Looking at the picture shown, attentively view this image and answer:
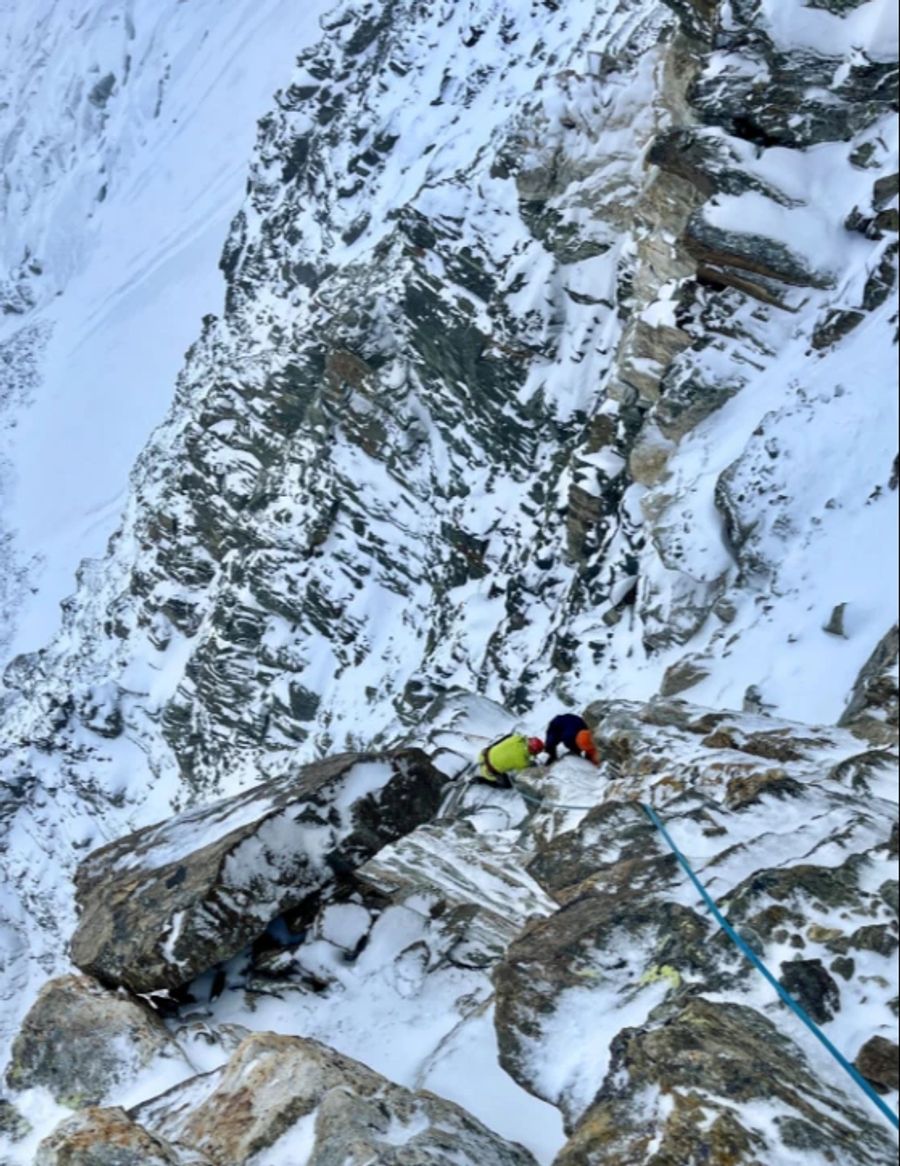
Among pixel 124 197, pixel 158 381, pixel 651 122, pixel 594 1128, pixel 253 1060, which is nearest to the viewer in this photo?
pixel 594 1128

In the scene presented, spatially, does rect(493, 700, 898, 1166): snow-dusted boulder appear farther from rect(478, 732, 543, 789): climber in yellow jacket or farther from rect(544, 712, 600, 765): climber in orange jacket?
rect(478, 732, 543, 789): climber in yellow jacket

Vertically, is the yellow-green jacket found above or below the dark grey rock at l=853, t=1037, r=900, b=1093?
below

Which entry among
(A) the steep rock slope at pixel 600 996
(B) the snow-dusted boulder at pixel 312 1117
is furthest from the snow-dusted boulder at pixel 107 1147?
(B) the snow-dusted boulder at pixel 312 1117

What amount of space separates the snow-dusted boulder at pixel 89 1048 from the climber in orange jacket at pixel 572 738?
16.0ft

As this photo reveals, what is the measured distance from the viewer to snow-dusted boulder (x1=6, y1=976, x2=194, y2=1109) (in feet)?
29.8

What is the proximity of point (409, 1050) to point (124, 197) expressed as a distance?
321ft

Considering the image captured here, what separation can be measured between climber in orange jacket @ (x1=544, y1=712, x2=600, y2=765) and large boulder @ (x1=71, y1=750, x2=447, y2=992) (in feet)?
6.30

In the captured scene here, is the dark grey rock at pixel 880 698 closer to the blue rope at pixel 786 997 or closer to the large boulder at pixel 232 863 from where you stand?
the blue rope at pixel 786 997

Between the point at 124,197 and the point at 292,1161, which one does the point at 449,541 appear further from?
the point at 124,197

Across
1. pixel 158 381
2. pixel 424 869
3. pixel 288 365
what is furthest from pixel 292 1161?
pixel 158 381

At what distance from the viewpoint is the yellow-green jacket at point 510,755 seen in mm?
14000

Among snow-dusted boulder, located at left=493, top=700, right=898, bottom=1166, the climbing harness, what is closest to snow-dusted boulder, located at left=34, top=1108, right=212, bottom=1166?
snow-dusted boulder, located at left=493, top=700, right=898, bottom=1166

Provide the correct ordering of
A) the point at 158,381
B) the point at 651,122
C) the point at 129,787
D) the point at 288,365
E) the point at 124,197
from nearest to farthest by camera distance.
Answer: the point at 651,122
the point at 288,365
the point at 129,787
the point at 158,381
the point at 124,197

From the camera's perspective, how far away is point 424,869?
12.0m
